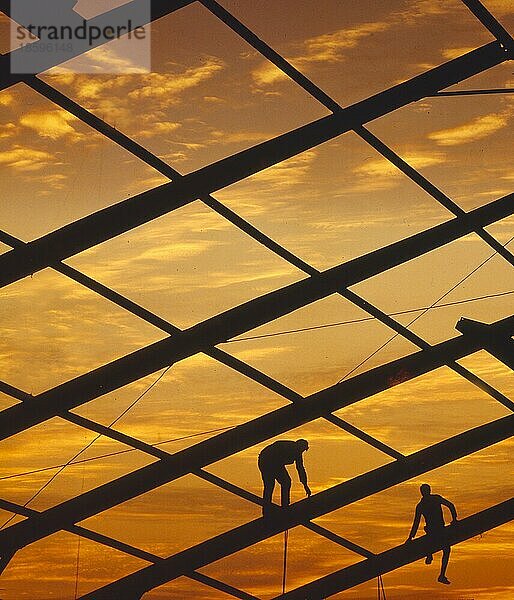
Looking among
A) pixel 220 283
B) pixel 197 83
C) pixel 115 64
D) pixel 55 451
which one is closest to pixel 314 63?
pixel 197 83

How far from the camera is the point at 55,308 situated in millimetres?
15586

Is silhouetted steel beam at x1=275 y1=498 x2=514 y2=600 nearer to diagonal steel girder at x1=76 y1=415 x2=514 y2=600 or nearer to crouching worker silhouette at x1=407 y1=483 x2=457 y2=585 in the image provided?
crouching worker silhouette at x1=407 y1=483 x2=457 y2=585

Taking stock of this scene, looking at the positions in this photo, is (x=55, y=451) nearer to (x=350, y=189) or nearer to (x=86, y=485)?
(x=86, y=485)

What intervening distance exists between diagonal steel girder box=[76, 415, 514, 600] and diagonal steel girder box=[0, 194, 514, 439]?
17.3 feet

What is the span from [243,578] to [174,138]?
36.6ft

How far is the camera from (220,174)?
495 inches

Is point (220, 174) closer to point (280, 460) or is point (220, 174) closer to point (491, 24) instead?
point (491, 24)

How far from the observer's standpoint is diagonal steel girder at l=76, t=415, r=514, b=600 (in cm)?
1939

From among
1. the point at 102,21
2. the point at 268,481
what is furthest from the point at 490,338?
the point at 102,21

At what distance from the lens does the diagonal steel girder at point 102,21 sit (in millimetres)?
10727

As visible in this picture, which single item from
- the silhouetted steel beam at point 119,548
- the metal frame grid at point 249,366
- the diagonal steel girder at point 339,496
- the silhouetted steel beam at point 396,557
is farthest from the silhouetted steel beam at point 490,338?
the silhouetted steel beam at point 119,548

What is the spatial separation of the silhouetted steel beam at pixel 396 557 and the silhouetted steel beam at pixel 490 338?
19.4 feet

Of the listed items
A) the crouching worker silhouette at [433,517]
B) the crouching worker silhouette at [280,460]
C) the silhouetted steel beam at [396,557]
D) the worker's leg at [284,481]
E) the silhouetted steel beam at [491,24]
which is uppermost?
the silhouetted steel beam at [491,24]

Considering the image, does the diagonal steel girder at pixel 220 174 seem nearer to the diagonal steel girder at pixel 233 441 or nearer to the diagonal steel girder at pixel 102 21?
the diagonal steel girder at pixel 102 21
